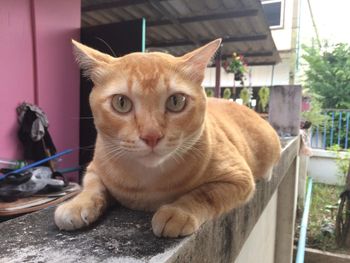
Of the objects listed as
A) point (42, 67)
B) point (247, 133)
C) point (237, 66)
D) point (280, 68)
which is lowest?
point (247, 133)

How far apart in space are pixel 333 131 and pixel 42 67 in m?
7.16

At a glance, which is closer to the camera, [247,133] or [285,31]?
[247,133]

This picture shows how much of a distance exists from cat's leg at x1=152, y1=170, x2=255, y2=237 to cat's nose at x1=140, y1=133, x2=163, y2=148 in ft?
0.50

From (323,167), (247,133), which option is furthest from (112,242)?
(323,167)

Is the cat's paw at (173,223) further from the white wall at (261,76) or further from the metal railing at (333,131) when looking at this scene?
the metal railing at (333,131)

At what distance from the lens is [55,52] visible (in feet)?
9.16

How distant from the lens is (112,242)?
65 centimetres

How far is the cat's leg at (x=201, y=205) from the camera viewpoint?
0.70m

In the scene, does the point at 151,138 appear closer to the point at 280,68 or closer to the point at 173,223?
→ the point at 173,223

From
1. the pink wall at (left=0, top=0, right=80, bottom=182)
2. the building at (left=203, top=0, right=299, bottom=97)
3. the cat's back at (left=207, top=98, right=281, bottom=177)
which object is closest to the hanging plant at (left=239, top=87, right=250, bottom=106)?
the building at (left=203, top=0, right=299, bottom=97)

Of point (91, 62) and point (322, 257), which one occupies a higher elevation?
point (91, 62)

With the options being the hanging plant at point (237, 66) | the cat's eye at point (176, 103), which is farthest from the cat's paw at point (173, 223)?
the hanging plant at point (237, 66)

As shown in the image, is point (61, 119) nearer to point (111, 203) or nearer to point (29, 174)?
point (29, 174)

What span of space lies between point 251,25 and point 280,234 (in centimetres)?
246
